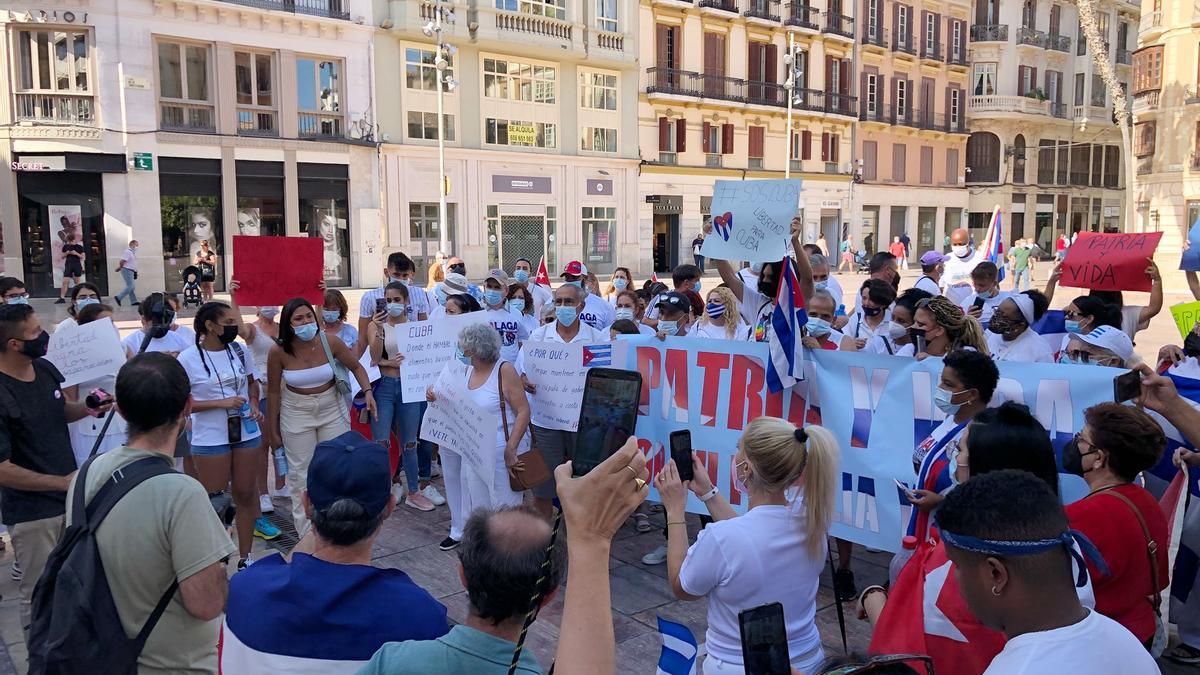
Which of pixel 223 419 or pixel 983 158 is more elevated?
pixel 983 158

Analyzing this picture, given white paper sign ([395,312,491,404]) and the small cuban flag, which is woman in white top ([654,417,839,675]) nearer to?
the small cuban flag

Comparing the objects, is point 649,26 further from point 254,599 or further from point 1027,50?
point 254,599

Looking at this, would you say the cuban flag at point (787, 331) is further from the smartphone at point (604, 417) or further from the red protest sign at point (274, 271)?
the red protest sign at point (274, 271)

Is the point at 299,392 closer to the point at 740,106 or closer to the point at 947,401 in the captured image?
the point at 947,401

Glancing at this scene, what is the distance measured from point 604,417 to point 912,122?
1984 inches

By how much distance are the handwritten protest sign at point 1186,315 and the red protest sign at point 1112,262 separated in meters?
1.65

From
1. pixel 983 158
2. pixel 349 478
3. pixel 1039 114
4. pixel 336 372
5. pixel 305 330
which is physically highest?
pixel 1039 114

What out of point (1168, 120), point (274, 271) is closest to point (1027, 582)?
point (274, 271)

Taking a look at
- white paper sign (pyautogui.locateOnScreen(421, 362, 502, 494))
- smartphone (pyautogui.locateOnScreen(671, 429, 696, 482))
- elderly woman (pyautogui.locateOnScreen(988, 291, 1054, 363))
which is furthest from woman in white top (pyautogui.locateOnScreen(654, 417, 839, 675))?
elderly woman (pyautogui.locateOnScreen(988, 291, 1054, 363))

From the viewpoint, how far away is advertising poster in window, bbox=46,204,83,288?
2472cm

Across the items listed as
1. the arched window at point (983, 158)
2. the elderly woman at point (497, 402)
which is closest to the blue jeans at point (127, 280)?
the elderly woman at point (497, 402)

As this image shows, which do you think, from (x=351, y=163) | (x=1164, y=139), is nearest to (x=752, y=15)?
(x=1164, y=139)

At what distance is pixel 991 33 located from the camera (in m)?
50.8

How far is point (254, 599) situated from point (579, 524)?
43.6 inches
